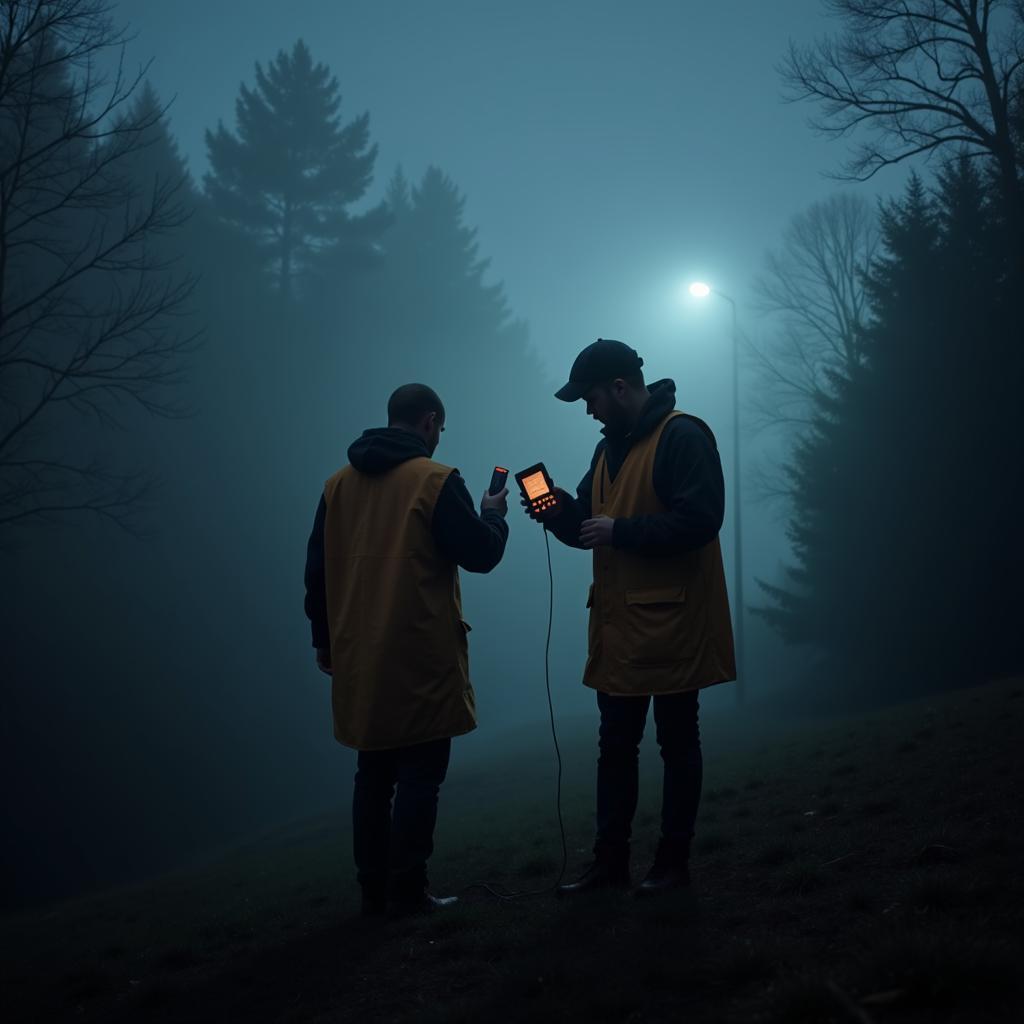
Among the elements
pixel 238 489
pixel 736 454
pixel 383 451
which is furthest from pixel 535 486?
pixel 238 489

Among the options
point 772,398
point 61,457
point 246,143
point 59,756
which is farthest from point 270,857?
point 246,143

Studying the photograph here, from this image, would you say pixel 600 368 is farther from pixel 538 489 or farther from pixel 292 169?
pixel 292 169

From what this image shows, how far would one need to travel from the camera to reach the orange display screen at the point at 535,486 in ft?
14.5

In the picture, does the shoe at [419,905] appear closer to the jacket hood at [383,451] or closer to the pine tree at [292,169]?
the jacket hood at [383,451]

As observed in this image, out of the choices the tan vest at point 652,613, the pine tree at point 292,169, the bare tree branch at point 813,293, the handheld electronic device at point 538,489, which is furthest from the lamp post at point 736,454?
the tan vest at point 652,613

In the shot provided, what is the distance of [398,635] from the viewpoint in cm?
386

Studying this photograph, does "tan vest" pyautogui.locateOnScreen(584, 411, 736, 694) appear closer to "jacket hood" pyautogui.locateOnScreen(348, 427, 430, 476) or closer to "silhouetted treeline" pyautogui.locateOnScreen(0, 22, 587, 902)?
"jacket hood" pyautogui.locateOnScreen(348, 427, 430, 476)

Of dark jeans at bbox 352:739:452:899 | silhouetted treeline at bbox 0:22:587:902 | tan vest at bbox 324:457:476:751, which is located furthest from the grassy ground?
silhouetted treeline at bbox 0:22:587:902

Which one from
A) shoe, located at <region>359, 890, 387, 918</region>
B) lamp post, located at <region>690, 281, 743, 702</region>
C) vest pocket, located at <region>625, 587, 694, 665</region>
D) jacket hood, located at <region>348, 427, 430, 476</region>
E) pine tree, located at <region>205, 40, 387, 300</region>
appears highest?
pine tree, located at <region>205, 40, 387, 300</region>

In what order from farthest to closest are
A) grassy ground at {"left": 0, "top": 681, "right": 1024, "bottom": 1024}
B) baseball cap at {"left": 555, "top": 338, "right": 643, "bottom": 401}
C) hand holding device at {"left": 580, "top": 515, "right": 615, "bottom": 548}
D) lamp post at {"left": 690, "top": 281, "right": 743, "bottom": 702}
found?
lamp post at {"left": 690, "top": 281, "right": 743, "bottom": 702} < baseball cap at {"left": 555, "top": 338, "right": 643, "bottom": 401} < hand holding device at {"left": 580, "top": 515, "right": 615, "bottom": 548} < grassy ground at {"left": 0, "top": 681, "right": 1024, "bottom": 1024}

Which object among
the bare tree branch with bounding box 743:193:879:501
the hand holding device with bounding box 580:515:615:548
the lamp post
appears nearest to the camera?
the hand holding device with bounding box 580:515:615:548

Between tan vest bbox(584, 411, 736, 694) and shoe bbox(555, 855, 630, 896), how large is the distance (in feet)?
2.72

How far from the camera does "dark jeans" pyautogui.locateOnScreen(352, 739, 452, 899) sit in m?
3.80

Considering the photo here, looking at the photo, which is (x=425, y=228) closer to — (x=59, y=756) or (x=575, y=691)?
(x=575, y=691)
